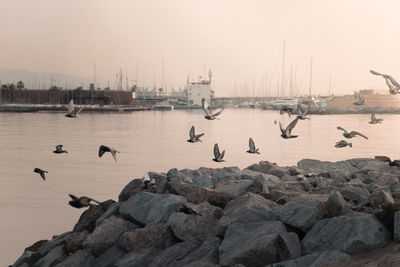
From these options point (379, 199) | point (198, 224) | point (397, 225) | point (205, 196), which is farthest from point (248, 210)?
point (397, 225)

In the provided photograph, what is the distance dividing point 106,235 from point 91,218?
224cm

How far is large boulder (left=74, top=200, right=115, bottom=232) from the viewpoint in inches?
582

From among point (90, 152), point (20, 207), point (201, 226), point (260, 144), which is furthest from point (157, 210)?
point (260, 144)

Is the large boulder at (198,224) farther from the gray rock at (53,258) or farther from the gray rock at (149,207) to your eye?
the gray rock at (53,258)

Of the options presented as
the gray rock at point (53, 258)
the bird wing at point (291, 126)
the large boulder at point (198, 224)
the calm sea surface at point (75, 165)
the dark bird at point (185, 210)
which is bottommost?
the calm sea surface at point (75, 165)

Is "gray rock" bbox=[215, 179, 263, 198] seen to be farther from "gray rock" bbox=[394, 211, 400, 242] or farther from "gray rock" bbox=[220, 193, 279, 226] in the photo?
"gray rock" bbox=[394, 211, 400, 242]

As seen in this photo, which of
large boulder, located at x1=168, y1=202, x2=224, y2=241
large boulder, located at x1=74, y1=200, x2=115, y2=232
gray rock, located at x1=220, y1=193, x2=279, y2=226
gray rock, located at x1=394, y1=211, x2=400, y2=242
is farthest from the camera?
large boulder, located at x1=74, y1=200, x2=115, y2=232

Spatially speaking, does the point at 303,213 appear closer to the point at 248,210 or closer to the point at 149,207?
the point at 248,210

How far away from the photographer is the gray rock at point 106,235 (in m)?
12.8

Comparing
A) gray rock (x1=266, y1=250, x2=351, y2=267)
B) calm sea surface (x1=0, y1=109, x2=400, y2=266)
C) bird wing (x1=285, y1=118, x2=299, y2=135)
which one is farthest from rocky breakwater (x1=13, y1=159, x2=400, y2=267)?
calm sea surface (x1=0, y1=109, x2=400, y2=266)

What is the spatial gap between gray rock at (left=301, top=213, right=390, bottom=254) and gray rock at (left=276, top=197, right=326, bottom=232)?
0.23m

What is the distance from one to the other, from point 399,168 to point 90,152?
1488 inches

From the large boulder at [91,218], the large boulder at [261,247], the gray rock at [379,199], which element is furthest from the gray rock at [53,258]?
the gray rock at [379,199]

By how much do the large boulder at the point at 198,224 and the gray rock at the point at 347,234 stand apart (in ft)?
7.28
